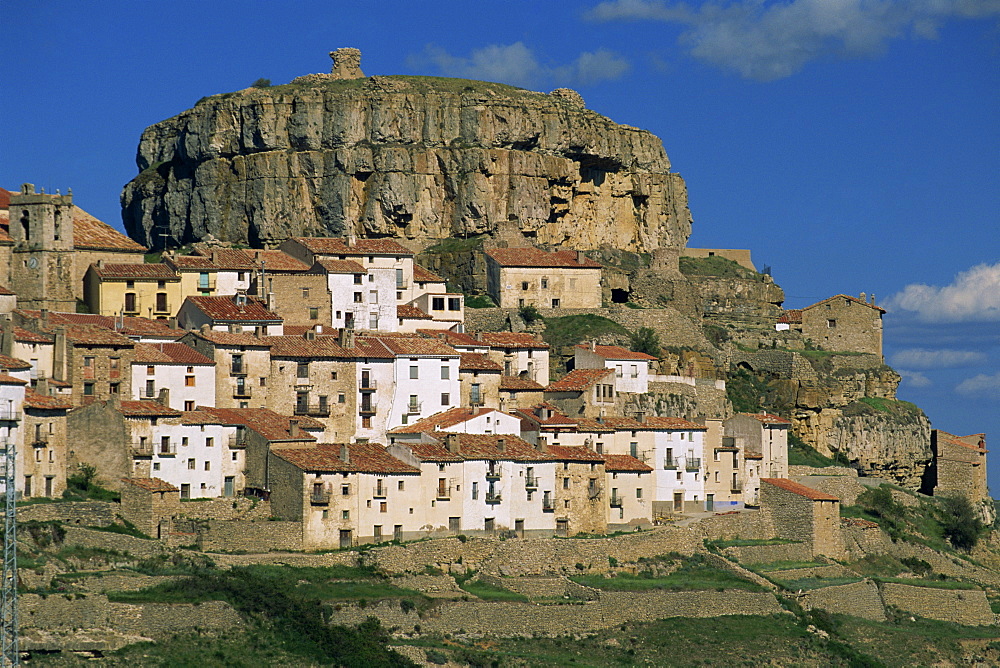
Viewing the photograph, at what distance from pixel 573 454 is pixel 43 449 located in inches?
892

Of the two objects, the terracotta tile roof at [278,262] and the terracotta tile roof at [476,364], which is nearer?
the terracotta tile roof at [476,364]

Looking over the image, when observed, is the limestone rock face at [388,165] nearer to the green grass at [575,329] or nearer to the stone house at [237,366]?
the green grass at [575,329]

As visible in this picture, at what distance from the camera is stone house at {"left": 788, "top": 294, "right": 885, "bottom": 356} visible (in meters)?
126

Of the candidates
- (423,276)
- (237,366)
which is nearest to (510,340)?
(423,276)

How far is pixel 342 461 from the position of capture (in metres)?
81.8

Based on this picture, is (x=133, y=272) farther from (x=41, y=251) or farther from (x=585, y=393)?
(x=585, y=393)

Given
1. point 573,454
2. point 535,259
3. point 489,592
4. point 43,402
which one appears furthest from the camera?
point 535,259

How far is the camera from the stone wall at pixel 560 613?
245ft

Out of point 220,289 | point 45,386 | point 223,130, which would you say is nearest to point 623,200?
point 223,130

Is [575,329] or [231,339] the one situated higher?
[575,329]

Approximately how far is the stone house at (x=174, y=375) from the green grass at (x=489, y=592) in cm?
1526

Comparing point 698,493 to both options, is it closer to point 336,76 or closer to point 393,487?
point 393,487

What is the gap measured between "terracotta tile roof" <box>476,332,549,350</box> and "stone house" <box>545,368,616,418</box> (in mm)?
2169

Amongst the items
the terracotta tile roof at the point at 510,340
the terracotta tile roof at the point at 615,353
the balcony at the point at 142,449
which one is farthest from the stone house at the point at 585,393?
the balcony at the point at 142,449
